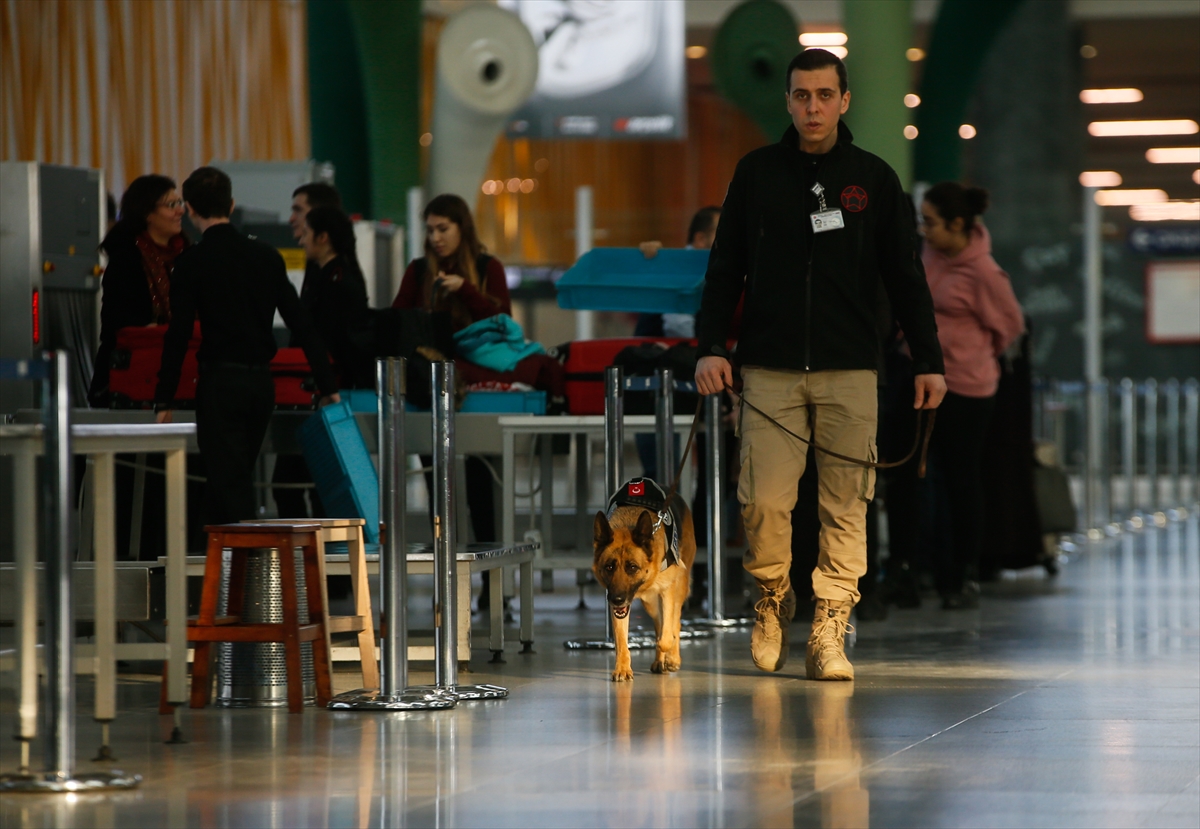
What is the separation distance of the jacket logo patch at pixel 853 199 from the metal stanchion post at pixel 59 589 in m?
2.38

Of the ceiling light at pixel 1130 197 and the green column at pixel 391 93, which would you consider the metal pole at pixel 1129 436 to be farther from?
the green column at pixel 391 93

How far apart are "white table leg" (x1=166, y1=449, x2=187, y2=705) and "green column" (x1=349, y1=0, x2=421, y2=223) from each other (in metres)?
7.17

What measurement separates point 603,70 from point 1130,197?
8.97m

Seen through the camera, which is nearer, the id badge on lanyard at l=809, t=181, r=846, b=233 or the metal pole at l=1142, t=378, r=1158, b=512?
A: the id badge on lanyard at l=809, t=181, r=846, b=233

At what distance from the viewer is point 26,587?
3.51 m

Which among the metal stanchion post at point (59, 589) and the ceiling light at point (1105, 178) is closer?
the metal stanchion post at point (59, 589)

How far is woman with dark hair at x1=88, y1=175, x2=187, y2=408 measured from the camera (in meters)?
6.44

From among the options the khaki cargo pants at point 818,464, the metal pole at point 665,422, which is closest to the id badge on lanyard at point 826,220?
the khaki cargo pants at point 818,464

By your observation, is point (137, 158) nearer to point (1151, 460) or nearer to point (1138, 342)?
point (1151, 460)

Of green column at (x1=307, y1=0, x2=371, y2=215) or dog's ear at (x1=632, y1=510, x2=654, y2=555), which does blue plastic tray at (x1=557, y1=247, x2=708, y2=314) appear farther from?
green column at (x1=307, y1=0, x2=371, y2=215)

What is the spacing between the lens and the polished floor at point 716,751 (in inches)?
→ 124

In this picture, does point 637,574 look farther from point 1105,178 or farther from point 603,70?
point 1105,178

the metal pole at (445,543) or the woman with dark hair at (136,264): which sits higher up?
the woman with dark hair at (136,264)

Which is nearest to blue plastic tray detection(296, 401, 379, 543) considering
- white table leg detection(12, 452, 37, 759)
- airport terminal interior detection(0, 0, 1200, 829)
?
airport terminal interior detection(0, 0, 1200, 829)
